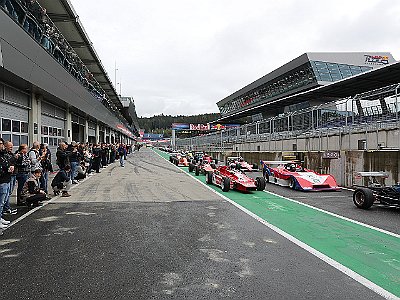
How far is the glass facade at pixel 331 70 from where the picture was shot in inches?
1753

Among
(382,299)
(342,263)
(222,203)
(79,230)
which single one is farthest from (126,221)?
(382,299)

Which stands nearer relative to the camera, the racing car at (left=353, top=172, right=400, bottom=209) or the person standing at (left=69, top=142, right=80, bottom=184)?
the racing car at (left=353, top=172, right=400, bottom=209)

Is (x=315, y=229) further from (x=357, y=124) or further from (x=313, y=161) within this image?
(x=313, y=161)

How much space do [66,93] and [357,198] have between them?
15813 millimetres

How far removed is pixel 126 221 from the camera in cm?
739

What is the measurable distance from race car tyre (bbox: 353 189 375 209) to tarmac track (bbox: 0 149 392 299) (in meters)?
3.21

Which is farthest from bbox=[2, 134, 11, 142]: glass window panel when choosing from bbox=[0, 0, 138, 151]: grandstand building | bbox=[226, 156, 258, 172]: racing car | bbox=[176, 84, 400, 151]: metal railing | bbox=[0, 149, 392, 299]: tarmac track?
bbox=[176, 84, 400, 151]: metal railing

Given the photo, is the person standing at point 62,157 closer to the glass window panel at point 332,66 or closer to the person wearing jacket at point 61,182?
the person wearing jacket at point 61,182

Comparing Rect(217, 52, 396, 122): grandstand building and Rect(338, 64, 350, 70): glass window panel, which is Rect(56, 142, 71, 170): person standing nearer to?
Rect(217, 52, 396, 122): grandstand building

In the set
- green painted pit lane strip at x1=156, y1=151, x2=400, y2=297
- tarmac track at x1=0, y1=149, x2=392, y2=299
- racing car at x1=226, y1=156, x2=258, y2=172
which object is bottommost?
green painted pit lane strip at x1=156, y1=151, x2=400, y2=297

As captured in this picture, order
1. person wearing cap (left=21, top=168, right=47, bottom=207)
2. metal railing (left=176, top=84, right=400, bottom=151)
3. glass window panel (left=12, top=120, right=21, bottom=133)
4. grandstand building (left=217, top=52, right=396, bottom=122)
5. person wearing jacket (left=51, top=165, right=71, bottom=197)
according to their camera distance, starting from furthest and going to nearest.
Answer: grandstand building (left=217, top=52, right=396, bottom=122) < glass window panel (left=12, top=120, right=21, bottom=133) < metal railing (left=176, top=84, right=400, bottom=151) < person wearing jacket (left=51, top=165, right=71, bottom=197) < person wearing cap (left=21, top=168, right=47, bottom=207)

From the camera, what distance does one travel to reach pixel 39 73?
1422 cm

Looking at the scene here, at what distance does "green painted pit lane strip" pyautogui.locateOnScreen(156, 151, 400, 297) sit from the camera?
4656 mm

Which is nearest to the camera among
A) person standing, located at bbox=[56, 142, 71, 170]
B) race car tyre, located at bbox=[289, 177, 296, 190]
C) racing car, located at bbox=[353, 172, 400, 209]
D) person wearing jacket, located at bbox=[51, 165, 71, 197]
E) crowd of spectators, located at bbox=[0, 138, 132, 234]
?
crowd of spectators, located at bbox=[0, 138, 132, 234]
